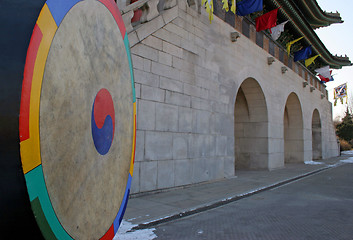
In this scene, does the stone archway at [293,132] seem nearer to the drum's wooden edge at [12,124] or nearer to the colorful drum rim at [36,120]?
the colorful drum rim at [36,120]

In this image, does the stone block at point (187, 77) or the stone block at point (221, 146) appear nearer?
the stone block at point (187, 77)

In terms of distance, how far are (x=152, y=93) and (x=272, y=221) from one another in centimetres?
386

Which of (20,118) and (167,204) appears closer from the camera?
(20,118)

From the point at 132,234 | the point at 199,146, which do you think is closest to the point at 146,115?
the point at 199,146

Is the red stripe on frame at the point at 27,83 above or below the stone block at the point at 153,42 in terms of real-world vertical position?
below

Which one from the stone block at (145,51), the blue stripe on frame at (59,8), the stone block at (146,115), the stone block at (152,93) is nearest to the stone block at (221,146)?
the stone block at (152,93)

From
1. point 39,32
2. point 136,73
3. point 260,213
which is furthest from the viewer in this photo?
point 136,73

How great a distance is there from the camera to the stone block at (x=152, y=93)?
22.6 ft

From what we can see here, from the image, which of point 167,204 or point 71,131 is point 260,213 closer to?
point 167,204

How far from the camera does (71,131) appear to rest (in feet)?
5.77

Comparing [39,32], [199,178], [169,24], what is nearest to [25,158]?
Result: [39,32]

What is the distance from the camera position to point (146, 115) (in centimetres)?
690

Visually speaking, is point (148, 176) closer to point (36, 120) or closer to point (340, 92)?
point (36, 120)

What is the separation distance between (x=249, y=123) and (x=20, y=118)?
13306 mm
